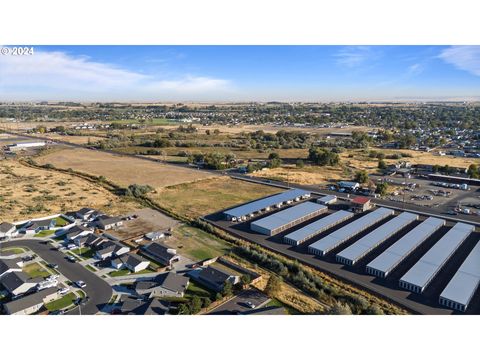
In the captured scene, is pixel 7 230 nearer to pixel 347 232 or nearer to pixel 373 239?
pixel 347 232

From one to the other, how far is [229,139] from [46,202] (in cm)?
5213

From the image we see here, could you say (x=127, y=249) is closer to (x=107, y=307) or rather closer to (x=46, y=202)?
(x=107, y=307)

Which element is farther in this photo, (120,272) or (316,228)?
(316,228)

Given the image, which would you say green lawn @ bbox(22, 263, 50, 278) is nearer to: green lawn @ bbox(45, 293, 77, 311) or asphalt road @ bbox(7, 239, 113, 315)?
asphalt road @ bbox(7, 239, 113, 315)

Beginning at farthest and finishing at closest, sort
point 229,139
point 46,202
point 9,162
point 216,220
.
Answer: point 229,139 → point 9,162 → point 46,202 → point 216,220

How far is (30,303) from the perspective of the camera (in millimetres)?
17969

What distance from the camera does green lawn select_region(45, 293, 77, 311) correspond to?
724 inches

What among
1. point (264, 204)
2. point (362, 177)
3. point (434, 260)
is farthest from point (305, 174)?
point (434, 260)

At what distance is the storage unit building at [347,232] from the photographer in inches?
952

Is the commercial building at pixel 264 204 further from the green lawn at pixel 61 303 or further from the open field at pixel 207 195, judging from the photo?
the green lawn at pixel 61 303

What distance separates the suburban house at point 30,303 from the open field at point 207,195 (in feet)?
48.1

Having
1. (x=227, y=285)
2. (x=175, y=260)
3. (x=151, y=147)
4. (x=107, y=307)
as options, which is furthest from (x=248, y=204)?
(x=151, y=147)

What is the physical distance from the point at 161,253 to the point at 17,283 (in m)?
8.46

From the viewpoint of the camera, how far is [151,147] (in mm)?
74250
